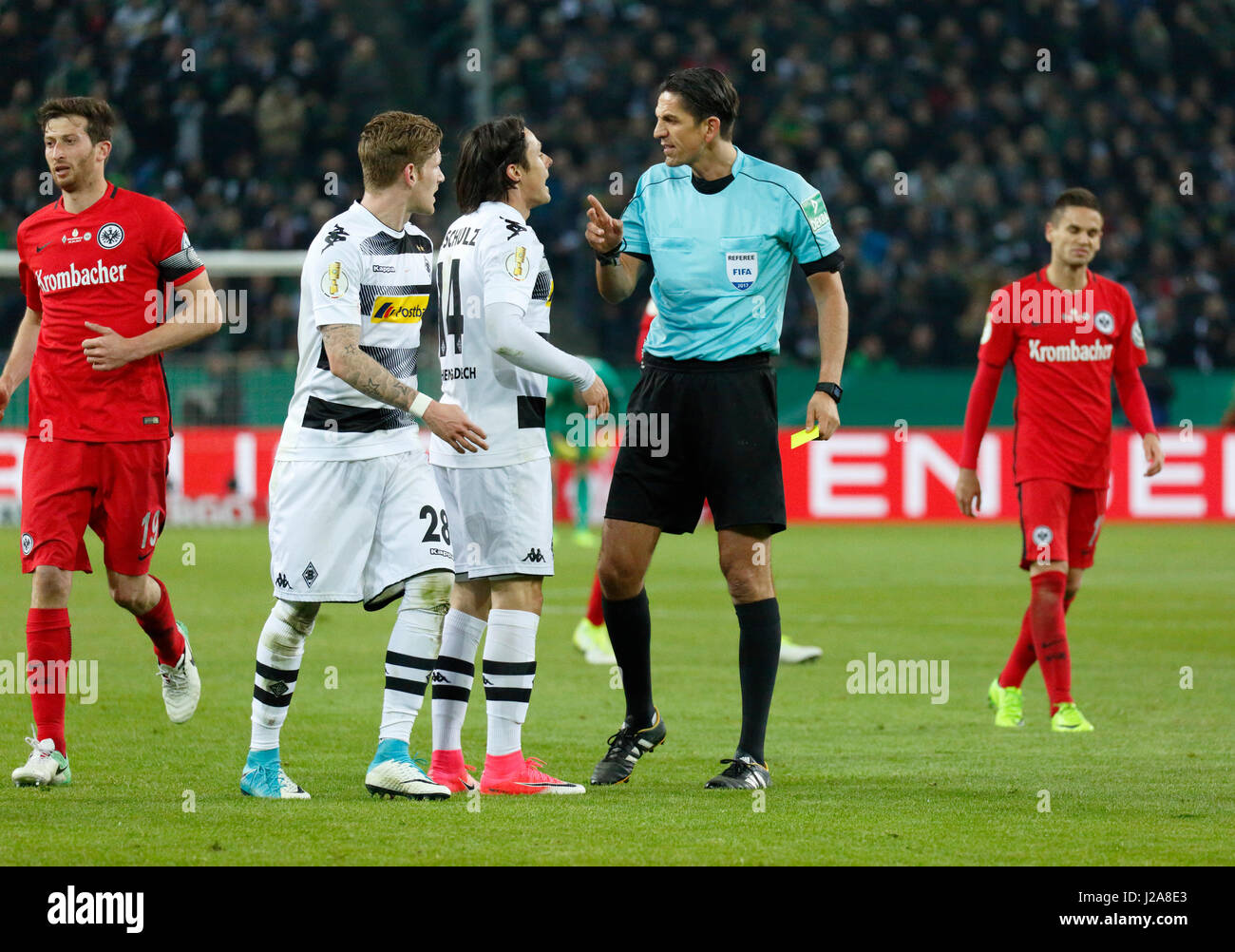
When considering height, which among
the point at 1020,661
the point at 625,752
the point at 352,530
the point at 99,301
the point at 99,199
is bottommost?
the point at 625,752

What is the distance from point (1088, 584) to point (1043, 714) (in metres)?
6.34

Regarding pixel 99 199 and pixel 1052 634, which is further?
pixel 1052 634

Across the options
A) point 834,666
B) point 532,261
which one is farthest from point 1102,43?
point 532,261

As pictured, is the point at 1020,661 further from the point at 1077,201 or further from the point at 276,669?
the point at 276,669

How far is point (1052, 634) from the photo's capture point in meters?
7.58

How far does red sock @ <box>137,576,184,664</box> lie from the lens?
6.64 meters

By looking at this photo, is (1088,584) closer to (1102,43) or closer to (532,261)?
(532,261)

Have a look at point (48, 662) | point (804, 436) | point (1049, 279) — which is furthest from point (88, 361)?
point (1049, 279)

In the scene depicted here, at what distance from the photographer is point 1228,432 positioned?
19281mm

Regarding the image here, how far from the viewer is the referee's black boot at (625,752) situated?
5973 mm

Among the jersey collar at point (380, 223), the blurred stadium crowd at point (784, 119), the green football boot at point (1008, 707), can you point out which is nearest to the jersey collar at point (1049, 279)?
the green football boot at point (1008, 707)

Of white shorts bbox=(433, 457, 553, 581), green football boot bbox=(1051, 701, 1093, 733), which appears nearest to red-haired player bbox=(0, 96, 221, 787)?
white shorts bbox=(433, 457, 553, 581)

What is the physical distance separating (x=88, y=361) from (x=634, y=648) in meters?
2.09

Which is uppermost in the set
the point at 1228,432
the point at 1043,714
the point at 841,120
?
the point at 841,120
